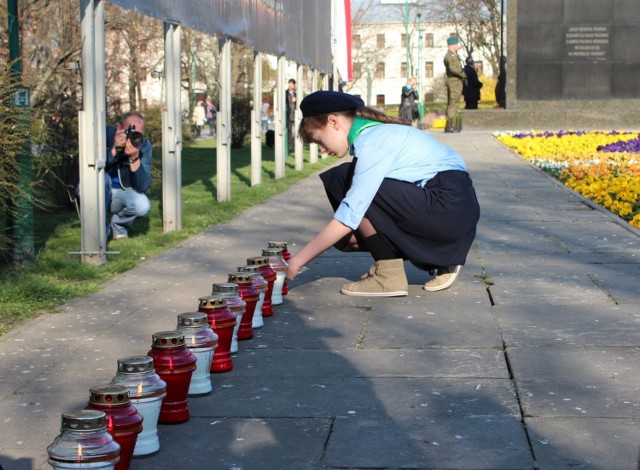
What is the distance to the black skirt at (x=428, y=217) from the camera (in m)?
6.98

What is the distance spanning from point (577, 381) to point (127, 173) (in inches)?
249

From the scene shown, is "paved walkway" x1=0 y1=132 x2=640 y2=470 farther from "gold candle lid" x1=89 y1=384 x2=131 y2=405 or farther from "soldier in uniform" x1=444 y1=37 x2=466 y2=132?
"soldier in uniform" x1=444 y1=37 x2=466 y2=132

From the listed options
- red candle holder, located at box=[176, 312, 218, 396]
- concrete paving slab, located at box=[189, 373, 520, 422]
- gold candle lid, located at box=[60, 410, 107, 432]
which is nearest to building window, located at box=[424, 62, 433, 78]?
concrete paving slab, located at box=[189, 373, 520, 422]

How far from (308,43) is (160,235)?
13.2m

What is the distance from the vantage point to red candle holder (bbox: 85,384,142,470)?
371 centimetres

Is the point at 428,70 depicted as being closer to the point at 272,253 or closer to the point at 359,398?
the point at 272,253

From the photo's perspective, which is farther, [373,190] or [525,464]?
[373,190]

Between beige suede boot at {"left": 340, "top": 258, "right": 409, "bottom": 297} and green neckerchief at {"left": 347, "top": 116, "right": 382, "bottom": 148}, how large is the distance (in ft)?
2.92

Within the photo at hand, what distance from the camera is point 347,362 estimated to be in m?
5.59

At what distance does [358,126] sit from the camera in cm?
683

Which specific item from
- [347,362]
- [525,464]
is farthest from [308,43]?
[525,464]

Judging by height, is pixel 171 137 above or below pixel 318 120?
below

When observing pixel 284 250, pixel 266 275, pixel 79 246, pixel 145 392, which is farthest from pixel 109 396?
pixel 79 246

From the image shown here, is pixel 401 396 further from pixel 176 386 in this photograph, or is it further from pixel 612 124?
pixel 612 124
